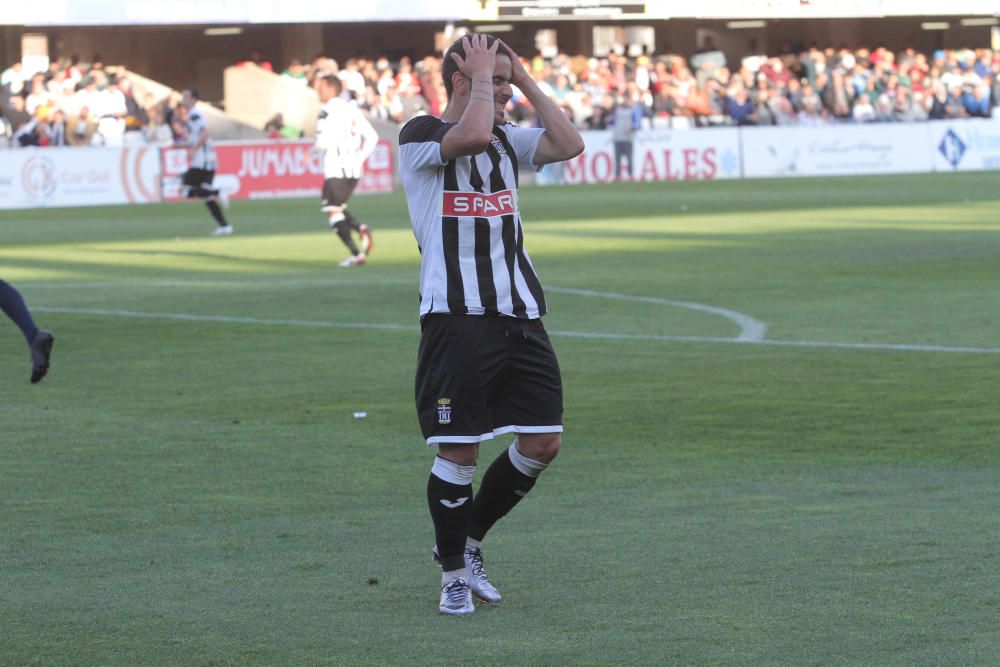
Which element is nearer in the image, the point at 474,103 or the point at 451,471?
the point at 474,103

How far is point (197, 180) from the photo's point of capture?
28.5 meters

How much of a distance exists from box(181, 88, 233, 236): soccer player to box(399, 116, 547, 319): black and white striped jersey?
22.0 meters

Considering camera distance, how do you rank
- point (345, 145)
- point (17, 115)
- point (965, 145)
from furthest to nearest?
point (965, 145) < point (17, 115) < point (345, 145)

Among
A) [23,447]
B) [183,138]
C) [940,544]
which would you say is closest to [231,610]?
[940,544]

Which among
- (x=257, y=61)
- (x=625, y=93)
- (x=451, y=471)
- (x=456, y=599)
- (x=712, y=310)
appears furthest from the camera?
(x=257, y=61)

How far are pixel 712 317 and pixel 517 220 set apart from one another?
957 centimetres

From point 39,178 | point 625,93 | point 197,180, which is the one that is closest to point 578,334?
point 197,180

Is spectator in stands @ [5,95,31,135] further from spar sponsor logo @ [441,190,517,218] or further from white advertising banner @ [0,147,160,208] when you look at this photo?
spar sponsor logo @ [441,190,517,218]

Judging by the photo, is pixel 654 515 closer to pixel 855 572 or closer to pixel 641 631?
pixel 855 572

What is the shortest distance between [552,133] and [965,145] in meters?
40.7

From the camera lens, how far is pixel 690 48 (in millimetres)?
59469

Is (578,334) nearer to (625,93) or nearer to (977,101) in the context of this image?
(625,93)

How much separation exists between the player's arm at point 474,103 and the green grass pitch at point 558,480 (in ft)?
4.73

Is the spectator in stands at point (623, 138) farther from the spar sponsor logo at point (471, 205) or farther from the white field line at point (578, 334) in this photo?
the spar sponsor logo at point (471, 205)
